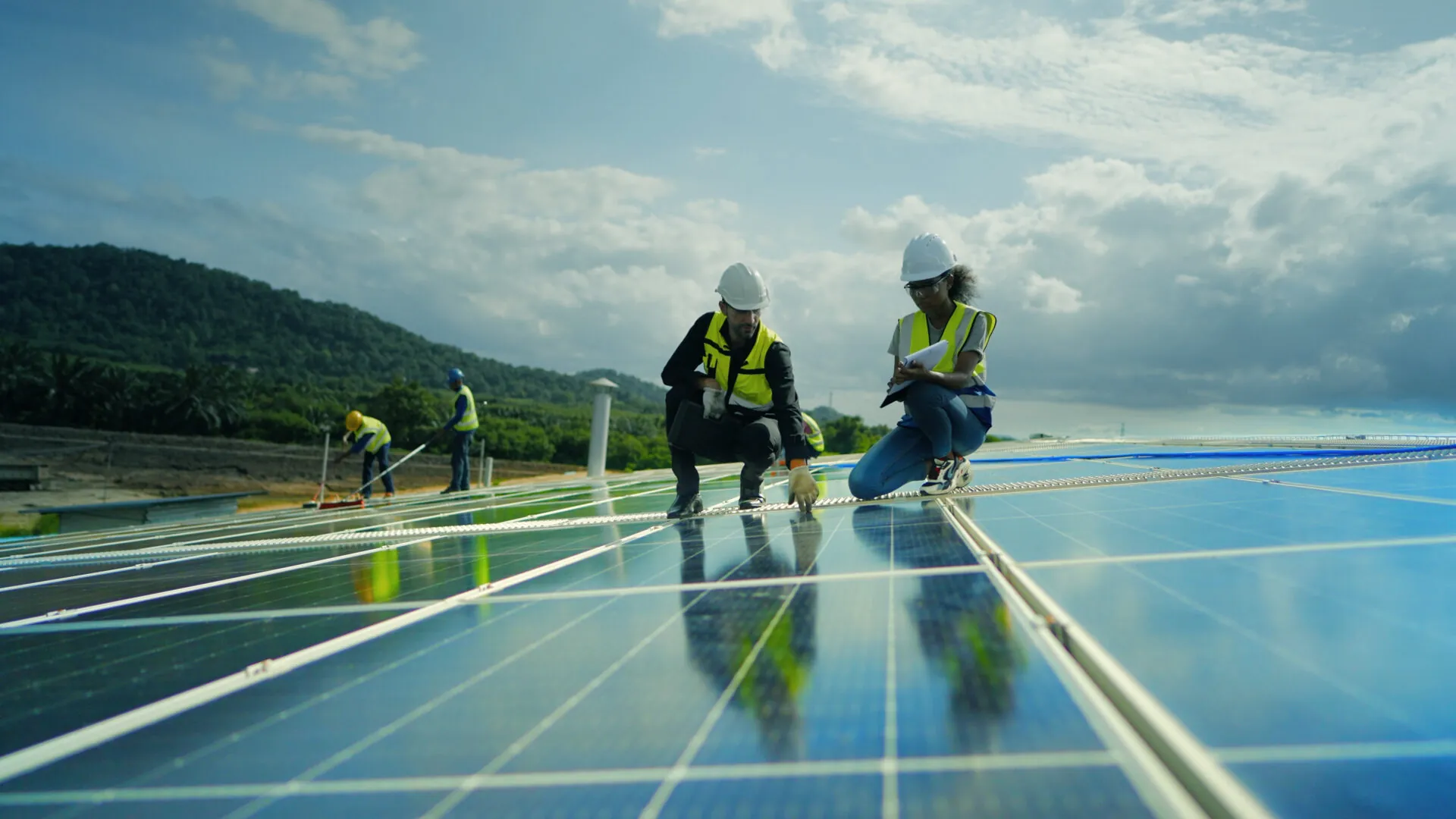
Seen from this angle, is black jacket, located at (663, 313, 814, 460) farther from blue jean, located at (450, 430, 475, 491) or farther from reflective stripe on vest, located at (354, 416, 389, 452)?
reflective stripe on vest, located at (354, 416, 389, 452)

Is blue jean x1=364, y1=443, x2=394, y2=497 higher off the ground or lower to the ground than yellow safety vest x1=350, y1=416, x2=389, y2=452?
lower

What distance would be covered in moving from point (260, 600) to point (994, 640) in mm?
2723

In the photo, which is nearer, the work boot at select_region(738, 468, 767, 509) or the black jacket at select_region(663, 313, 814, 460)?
the black jacket at select_region(663, 313, 814, 460)

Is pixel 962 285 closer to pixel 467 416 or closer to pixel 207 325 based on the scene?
pixel 467 416

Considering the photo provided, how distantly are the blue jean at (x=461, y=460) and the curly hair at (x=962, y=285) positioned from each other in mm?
10690

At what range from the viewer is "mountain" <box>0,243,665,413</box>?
8338 centimetres

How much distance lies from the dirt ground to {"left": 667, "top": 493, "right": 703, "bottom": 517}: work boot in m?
17.1

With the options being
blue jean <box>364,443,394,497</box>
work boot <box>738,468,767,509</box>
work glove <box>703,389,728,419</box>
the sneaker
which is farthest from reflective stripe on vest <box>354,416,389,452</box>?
the sneaker

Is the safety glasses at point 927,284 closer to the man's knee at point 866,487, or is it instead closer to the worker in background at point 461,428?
the man's knee at point 866,487

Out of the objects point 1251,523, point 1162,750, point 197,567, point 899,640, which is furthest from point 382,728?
point 197,567

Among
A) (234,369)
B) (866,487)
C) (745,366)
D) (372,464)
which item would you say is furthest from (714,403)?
(234,369)

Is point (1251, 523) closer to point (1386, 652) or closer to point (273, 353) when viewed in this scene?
point (1386, 652)

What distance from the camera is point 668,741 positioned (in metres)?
1.37

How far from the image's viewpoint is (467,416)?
1446 cm
